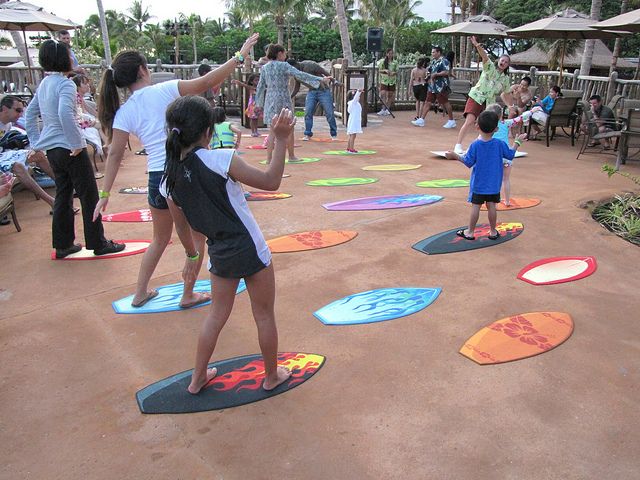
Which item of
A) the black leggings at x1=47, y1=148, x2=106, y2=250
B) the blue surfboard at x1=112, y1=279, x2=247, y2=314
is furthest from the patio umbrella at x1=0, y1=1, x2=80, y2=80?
the blue surfboard at x1=112, y1=279, x2=247, y2=314

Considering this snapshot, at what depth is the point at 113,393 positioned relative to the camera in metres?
2.78

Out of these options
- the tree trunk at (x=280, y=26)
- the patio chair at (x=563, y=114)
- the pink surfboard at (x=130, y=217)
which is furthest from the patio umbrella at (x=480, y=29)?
the tree trunk at (x=280, y=26)

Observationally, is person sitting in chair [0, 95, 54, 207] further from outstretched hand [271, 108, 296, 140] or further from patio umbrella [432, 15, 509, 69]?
patio umbrella [432, 15, 509, 69]

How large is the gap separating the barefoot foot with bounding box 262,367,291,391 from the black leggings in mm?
2557

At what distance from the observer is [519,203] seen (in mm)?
6137

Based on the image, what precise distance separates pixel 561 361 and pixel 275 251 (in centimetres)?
255

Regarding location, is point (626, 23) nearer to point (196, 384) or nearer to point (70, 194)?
point (70, 194)

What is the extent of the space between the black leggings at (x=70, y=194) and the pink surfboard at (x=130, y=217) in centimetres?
99

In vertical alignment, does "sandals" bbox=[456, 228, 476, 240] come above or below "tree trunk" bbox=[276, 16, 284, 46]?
below

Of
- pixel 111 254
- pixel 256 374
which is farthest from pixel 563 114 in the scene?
pixel 256 374

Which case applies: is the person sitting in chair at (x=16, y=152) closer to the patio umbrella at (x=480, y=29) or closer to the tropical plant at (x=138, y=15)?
the patio umbrella at (x=480, y=29)

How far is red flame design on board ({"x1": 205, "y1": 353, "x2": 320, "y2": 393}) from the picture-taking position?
2.80m

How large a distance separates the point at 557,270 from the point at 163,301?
3.09 m

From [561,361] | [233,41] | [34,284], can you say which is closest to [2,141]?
[34,284]
